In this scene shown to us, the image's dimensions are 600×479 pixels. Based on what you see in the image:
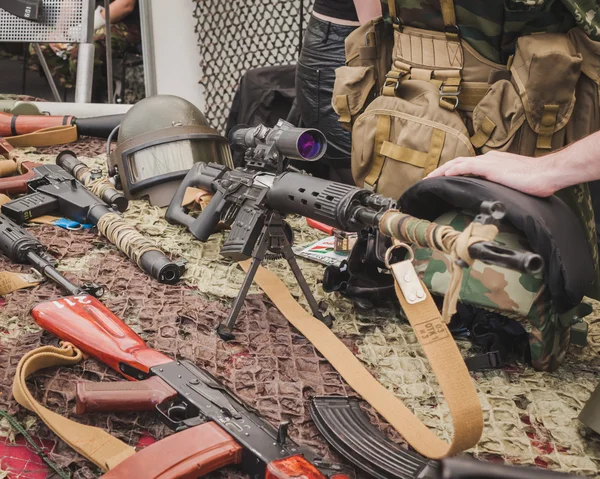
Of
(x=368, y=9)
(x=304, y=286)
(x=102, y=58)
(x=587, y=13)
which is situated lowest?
(x=102, y=58)

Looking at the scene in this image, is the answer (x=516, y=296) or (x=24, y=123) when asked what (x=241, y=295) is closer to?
(x=516, y=296)

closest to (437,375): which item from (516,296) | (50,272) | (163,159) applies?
(516,296)

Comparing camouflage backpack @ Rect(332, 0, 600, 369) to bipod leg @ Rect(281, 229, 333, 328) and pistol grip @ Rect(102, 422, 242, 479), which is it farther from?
pistol grip @ Rect(102, 422, 242, 479)

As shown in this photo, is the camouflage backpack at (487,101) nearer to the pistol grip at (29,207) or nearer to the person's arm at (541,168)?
the person's arm at (541,168)

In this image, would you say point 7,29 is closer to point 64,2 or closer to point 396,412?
point 64,2

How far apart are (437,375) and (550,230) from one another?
456 millimetres

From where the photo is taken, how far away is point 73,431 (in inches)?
52.1

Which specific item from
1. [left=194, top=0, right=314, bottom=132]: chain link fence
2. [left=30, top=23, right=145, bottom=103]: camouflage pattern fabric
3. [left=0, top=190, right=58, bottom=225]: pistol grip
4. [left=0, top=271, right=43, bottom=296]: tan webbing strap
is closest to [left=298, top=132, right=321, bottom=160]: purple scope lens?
[left=0, top=271, right=43, bottom=296]: tan webbing strap

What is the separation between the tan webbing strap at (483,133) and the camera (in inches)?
69.3

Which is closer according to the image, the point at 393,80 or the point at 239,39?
the point at 393,80

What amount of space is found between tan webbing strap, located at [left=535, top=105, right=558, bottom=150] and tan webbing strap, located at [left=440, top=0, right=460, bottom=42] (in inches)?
13.5

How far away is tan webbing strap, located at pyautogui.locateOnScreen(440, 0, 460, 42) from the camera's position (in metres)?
1.79

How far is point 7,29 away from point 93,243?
2002 mm

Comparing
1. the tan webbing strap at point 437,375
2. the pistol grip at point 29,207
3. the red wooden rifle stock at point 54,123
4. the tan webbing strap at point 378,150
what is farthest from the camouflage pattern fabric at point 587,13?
the red wooden rifle stock at point 54,123
